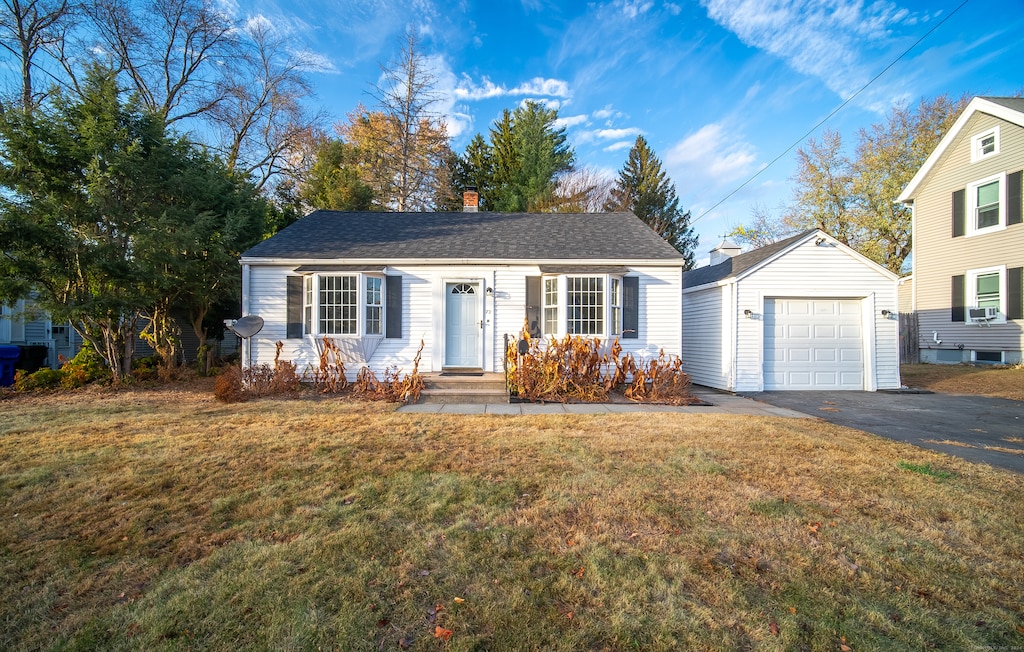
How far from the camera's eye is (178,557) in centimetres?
249

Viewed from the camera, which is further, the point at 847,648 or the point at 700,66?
the point at 700,66

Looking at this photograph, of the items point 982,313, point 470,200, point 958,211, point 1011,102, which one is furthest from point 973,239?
point 470,200

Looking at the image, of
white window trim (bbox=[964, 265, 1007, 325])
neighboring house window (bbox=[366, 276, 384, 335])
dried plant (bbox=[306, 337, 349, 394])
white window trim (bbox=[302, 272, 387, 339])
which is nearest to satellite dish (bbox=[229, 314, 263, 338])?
white window trim (bbox=[302, 272, 387, 339])

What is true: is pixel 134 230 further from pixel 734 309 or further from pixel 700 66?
pixel 700 66

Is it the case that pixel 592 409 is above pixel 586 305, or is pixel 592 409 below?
below

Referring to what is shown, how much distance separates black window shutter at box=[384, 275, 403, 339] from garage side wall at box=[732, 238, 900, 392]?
7.87 m

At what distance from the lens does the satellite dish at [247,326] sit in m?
8.31

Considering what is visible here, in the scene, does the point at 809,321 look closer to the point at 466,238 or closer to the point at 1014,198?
the point at 1014,198

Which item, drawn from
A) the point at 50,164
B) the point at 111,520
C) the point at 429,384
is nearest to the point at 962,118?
the point at 429,384

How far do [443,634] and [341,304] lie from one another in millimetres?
8472

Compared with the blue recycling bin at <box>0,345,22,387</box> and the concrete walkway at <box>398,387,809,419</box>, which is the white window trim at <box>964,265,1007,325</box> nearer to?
the concrete walkway at <box>398,387,809,419</box>

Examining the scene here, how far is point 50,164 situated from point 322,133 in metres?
13.4

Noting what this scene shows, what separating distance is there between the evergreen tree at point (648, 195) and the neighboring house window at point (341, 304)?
19.8m

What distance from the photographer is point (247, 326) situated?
843cm
